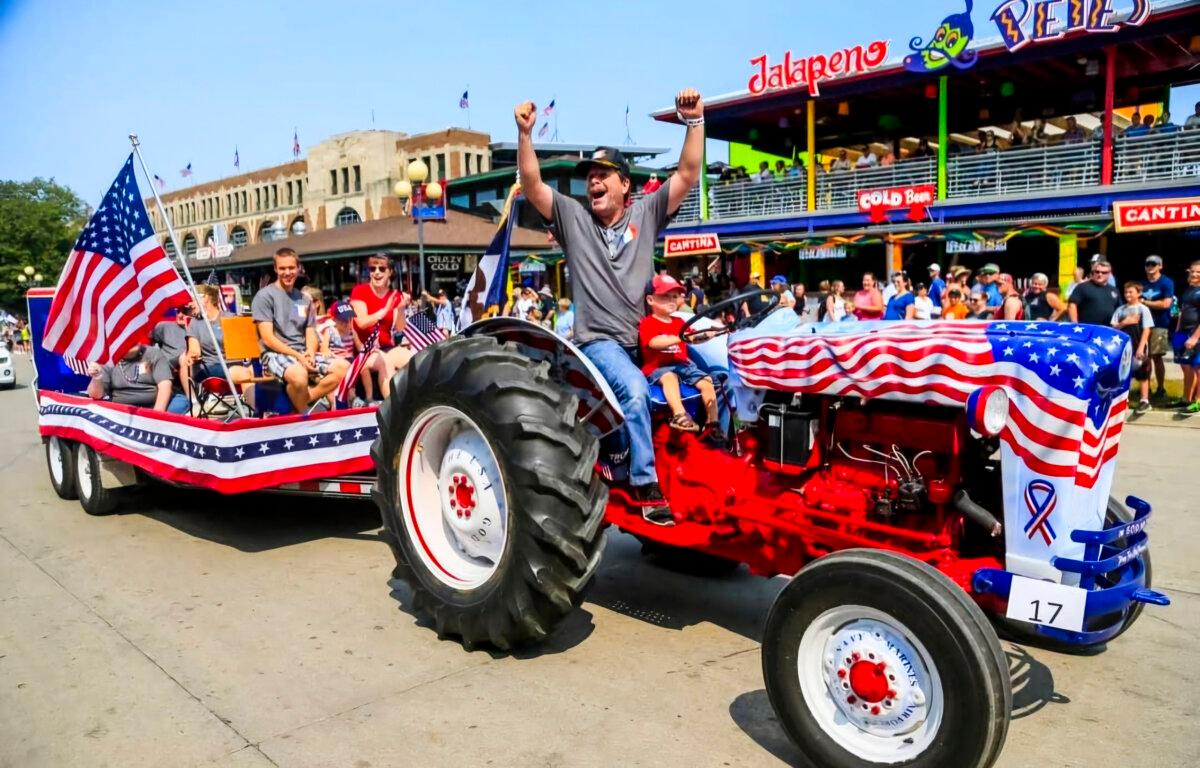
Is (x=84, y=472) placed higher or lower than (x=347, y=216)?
lower

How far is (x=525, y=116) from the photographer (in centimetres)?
414

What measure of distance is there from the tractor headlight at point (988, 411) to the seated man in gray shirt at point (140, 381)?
598cm

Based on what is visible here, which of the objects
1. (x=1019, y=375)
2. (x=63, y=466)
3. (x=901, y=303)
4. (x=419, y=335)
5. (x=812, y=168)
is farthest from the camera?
(x=812, y=168)

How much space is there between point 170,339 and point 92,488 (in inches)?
51.3

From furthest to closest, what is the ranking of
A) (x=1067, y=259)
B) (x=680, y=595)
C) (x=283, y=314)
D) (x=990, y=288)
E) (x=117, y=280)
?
(x=1067, y=259) < (x=990, y=288) < (x=283, y=314) < (x=117, y=280) < (x=680, y=595)

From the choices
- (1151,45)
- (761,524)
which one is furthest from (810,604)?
(1151,45)

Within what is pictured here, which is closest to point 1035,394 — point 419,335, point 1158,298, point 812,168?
point 419,335

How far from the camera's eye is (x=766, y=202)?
24312mm

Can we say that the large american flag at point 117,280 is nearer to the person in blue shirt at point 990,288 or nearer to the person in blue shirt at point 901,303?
the person in blue shirt at point 901,303

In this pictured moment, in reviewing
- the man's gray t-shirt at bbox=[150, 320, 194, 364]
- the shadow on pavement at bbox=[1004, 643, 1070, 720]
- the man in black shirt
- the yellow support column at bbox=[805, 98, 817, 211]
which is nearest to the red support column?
the yellow support column at bbox=[805, 98, 817, 211]

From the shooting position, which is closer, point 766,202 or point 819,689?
point 819,689

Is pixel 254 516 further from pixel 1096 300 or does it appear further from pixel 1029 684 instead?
pixel 1096 300

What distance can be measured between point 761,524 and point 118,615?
10.8ft

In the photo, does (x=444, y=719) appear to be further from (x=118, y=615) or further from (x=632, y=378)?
(x=118, y=615)
